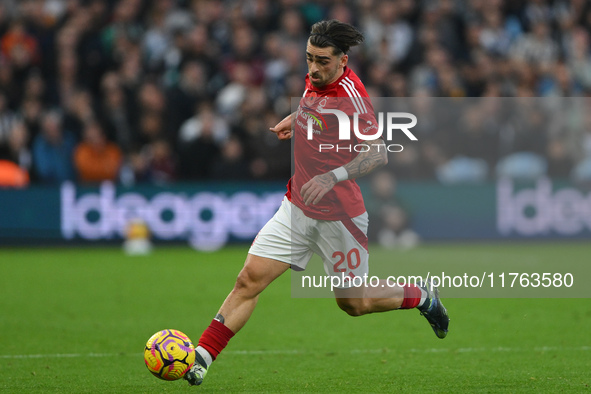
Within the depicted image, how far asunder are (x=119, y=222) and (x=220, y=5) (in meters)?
4.85

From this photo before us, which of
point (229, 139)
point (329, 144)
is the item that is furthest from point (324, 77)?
point (229, 139)

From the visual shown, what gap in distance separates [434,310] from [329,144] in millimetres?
1486

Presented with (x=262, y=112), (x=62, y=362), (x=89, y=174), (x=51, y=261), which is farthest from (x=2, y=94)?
(x=62, y=362)

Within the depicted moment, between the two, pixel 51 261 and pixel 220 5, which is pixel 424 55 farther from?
pixel 51 261

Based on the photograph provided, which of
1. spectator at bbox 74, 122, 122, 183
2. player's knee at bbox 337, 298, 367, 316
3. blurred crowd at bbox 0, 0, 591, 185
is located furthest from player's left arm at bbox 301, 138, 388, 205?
spectator at bbox 74, 122, 122, 183

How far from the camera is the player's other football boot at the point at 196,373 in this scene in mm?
5969

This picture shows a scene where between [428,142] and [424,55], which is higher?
[424,55]

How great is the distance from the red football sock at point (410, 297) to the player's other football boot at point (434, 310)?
112 mm

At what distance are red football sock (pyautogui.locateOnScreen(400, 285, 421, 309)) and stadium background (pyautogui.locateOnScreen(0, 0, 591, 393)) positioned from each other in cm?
412

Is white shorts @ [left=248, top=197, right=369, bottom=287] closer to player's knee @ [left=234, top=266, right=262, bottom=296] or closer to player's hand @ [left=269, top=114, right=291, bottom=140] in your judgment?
player's knee @ [left=234, top=266, right=262, bottom=296]

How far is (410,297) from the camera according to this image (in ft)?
21.9

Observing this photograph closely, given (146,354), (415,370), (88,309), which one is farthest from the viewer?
(88,309)

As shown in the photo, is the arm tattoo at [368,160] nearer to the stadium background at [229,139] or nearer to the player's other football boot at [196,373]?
the player's other football boot at [196,373]

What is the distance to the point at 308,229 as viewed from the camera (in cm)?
637
